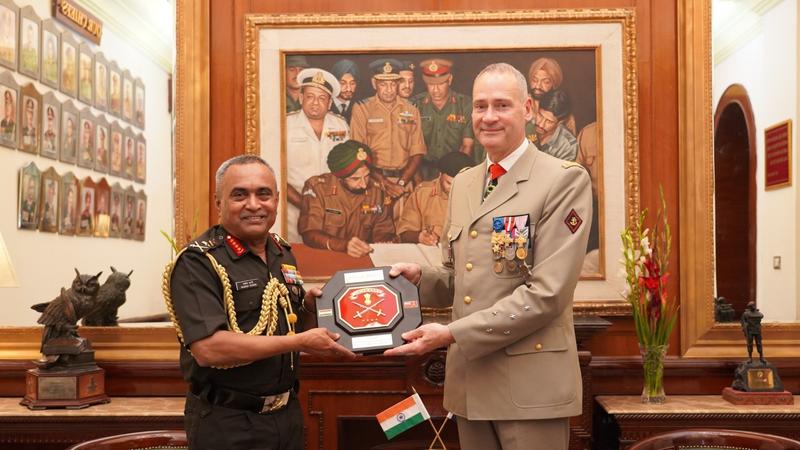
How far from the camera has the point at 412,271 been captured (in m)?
2.61

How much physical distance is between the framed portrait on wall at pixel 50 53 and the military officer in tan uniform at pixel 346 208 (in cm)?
126

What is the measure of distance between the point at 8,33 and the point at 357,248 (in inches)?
72.4

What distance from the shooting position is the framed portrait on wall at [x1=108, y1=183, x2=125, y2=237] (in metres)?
3.63

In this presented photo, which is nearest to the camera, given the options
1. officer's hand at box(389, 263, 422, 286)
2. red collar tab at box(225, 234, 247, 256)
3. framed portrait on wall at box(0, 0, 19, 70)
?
red collar tab at box(225, 234, 247, 256)

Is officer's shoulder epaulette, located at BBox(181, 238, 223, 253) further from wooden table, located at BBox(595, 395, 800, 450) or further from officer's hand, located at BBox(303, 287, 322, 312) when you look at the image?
wooden table, located at BBox(595, 395, 800, 450)

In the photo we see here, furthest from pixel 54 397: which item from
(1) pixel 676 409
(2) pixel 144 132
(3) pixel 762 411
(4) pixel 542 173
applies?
(3) pixel 762 411

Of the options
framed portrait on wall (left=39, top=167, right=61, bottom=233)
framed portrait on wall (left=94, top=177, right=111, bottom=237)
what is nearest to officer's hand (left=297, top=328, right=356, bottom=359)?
framed portrait on wall (left=94, top=177, right=111, bottom=237)

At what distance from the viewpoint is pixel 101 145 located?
11.9 feet

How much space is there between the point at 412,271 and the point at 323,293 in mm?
361

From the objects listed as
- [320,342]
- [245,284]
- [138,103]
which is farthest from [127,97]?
[320,342]

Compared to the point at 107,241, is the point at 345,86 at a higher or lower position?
higher

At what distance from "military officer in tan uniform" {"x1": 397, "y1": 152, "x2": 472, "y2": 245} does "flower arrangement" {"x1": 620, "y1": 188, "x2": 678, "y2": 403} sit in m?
0.81

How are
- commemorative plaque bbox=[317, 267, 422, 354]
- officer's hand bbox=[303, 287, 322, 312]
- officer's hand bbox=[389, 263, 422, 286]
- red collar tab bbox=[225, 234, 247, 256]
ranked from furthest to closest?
officer's hand bbox=[389, 263, 422, 286], officer's hand bbox=[303, 287, 322, 312], commemorative plaque bbox=[317, 267, 422, 354], red collar tab bbox=[225, 234, 247, 256]

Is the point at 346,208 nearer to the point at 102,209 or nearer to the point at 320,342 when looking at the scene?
the point at 102,209
